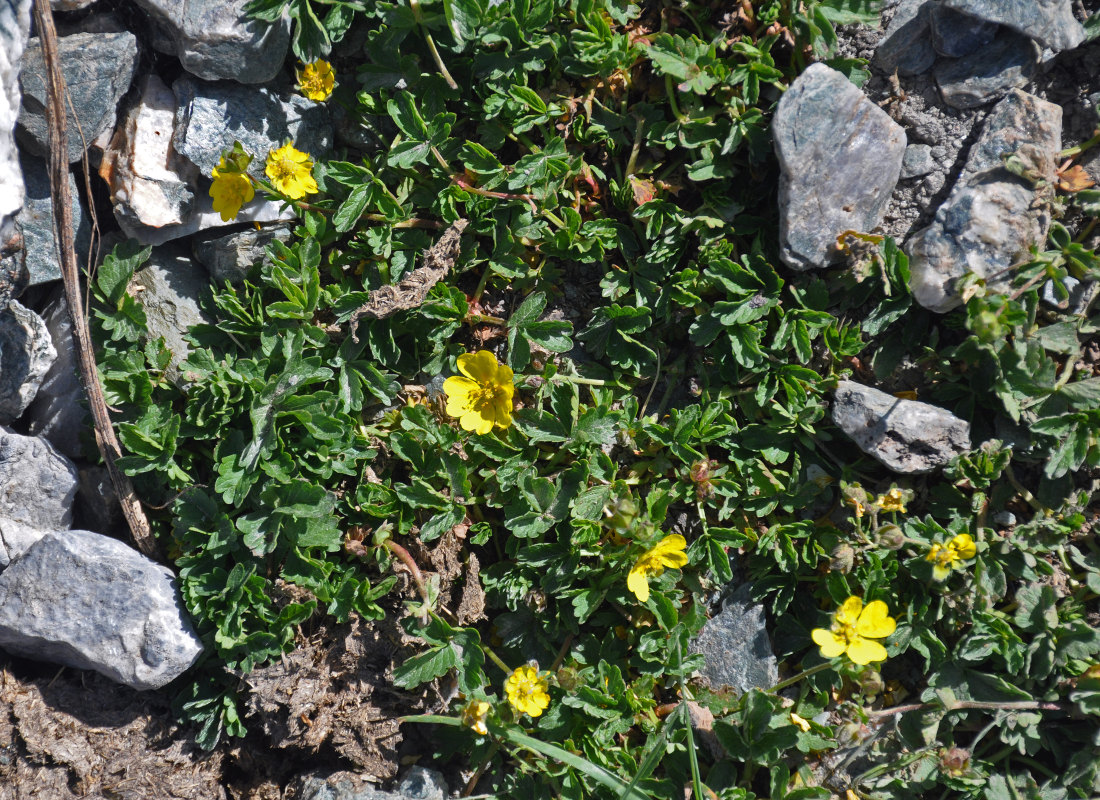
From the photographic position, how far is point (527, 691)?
3.22m

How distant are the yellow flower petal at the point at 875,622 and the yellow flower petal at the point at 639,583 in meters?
0.82

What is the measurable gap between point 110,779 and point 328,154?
283 cm

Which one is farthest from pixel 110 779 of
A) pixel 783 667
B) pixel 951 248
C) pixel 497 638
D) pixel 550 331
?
pixel 951 248

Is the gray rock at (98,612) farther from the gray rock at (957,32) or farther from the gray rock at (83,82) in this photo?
the gray rock at (957,32)

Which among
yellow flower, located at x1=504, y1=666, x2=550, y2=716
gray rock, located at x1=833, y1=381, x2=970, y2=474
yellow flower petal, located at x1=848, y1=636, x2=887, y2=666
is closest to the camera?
yellow flower petal, located at x1=848, y1=636, x2=887, y2=666

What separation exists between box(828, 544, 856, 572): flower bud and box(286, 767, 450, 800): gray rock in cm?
187

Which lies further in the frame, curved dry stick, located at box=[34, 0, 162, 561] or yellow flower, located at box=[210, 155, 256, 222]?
yellow flower, located at box=[210, 155, 256, 222]

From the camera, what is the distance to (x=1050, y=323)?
11.2 ft

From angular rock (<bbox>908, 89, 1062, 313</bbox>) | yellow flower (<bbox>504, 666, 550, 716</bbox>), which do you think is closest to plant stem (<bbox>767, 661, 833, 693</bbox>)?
yellow flower (<bbox>504, 666, 550, 716</bbox>)

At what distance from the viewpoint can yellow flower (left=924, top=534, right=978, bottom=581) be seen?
10.5ft

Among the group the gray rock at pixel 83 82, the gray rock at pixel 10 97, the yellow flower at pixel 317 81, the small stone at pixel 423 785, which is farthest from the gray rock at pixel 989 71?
the gray rock at pixel 10 97

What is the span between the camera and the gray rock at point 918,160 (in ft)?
11.5

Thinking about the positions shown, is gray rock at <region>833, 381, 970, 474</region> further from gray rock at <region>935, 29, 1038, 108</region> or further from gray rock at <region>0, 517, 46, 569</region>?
gray rock at <region>0, 517, 46, 569</region>

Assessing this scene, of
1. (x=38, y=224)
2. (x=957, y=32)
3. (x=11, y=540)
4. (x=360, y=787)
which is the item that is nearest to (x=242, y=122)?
(x=38, y=224)
